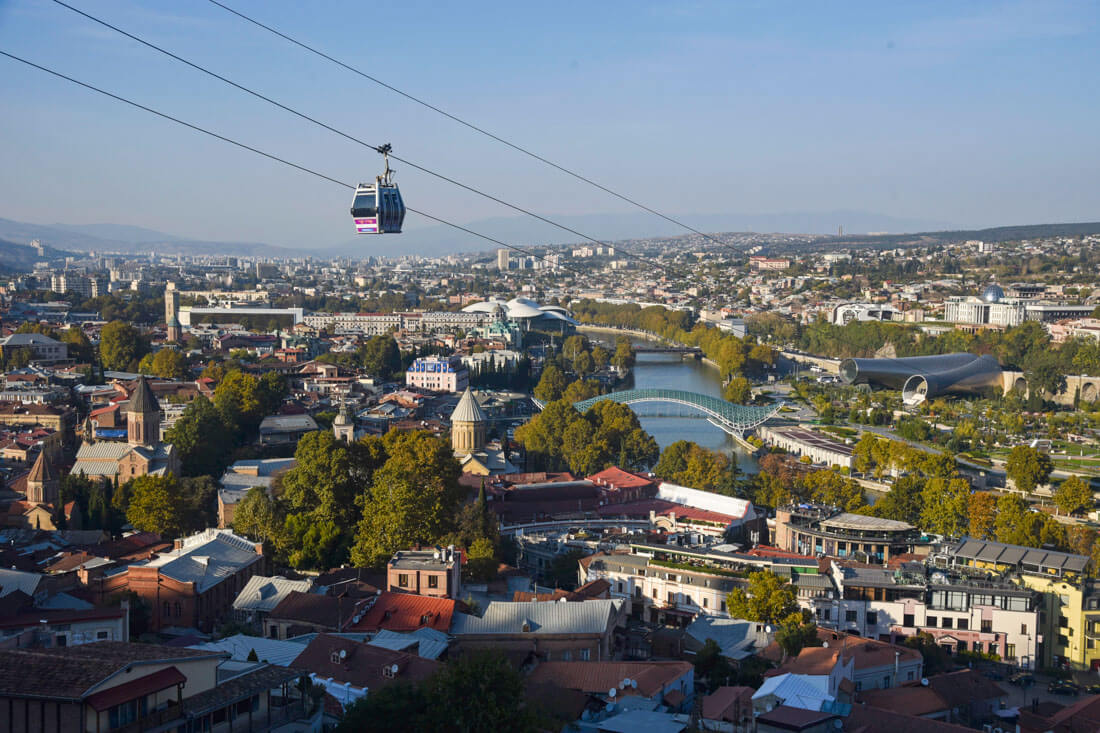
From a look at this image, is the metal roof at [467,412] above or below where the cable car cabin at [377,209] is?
below

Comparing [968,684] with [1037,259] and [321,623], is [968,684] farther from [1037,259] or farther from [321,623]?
[1037,259]

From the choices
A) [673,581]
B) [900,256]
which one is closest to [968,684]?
[673,581]

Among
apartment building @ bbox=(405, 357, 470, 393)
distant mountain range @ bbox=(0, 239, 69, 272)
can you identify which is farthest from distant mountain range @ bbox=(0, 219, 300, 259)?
apartment building @ bbox=(405, 357, 470, 393)

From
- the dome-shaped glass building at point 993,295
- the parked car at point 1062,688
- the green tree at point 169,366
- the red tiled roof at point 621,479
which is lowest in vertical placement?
the parked car at point 1062,688

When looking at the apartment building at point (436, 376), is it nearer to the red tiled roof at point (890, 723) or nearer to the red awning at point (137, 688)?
the red tiled roof at point (890, 723)

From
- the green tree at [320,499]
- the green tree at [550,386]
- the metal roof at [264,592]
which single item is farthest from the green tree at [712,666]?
the green tree at [550,386]

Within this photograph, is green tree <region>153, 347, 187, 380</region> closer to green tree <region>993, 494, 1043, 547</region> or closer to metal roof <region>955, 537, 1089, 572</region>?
green tree <region>993, 494, 1043, 547</region>
